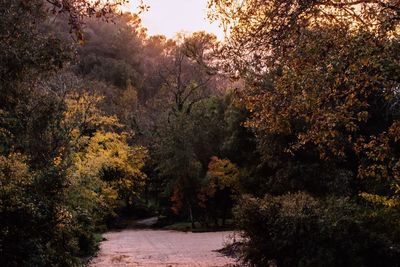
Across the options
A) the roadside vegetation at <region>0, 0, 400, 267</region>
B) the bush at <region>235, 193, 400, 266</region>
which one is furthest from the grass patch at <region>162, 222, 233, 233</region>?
the bush at <region>235, 193, 400, 266</region>

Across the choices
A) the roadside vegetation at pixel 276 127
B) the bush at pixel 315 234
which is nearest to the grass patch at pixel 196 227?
the roadside vegetation at pixel 276 127

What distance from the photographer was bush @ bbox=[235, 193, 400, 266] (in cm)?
897

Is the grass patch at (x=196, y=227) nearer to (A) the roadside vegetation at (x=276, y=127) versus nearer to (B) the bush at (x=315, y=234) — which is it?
(A) the roadside vegetation at (x=276, y=127)

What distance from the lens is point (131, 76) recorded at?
5409cm

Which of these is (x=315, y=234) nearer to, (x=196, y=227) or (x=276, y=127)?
(x=276, y=127)

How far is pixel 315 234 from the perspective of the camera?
30.1 ft

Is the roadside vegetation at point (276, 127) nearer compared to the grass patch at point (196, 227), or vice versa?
the roadside vegetation at point (276, 127)

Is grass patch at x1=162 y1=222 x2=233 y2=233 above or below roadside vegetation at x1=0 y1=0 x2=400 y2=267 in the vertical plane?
below

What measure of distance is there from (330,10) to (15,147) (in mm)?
11681

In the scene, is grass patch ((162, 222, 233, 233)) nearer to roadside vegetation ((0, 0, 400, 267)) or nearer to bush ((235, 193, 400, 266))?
roadside vegetation ((0, 0, 400, 267))

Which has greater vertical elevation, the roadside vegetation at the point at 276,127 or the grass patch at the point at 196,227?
the roadside vegetation at the point at 276,127

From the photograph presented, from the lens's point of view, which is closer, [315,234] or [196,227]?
[315,234]

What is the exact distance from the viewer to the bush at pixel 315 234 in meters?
8.97

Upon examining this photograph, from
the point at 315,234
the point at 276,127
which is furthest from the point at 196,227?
the point at 276,127
